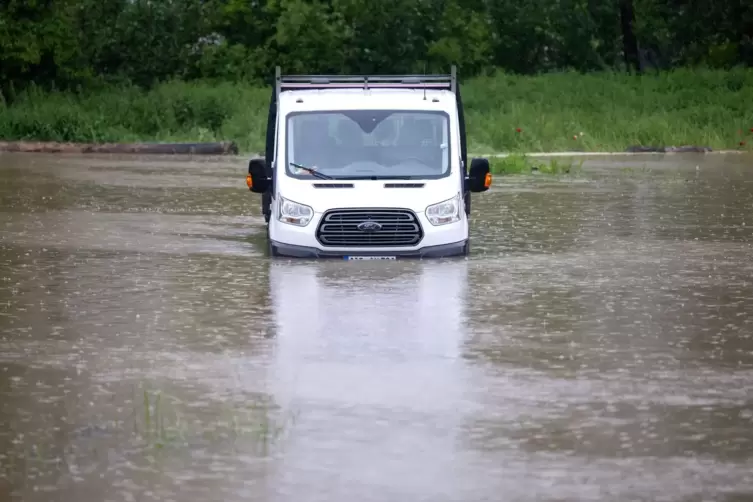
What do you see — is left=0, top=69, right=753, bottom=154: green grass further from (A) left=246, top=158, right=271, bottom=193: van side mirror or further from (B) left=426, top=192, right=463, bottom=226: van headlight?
(B) left=426, top=192, right=463, bottom=226: van headlight

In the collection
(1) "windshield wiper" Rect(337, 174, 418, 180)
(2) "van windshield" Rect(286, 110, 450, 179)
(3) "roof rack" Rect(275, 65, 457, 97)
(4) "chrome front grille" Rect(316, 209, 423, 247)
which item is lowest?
(4) "chrome front grille" Rect(316, 209, 423, 247)

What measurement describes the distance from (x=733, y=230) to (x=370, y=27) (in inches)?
1643

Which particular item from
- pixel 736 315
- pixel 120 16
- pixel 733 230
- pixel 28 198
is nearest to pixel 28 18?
pixel 120 16

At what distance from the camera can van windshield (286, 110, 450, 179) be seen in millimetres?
18531

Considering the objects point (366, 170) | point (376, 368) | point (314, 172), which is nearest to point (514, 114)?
point (366, 170)

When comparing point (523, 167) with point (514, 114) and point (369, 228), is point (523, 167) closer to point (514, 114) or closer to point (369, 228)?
point (514, 114)

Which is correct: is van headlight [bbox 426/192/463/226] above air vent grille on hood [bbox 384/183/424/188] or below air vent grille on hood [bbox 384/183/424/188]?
below

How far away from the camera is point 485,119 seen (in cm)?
4566

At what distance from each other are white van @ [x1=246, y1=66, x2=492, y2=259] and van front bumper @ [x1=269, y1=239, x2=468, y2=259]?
10 mm

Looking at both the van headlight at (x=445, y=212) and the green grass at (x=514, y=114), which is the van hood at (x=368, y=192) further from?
the green grass at (x=514, y=114)

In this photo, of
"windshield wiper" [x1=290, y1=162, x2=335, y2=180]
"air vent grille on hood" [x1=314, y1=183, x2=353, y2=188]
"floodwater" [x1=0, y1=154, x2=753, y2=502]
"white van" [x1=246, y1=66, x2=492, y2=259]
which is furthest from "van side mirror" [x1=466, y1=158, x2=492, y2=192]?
"windshield wiper" [x1=290, y1=162, x2=335, y2=180]

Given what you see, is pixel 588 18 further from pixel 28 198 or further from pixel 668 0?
pixel 28 198

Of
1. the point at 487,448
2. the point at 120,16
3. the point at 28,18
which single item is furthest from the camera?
the point at 120,16

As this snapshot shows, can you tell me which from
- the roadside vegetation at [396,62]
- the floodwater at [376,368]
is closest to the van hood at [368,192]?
the floodwater at [376,368]
